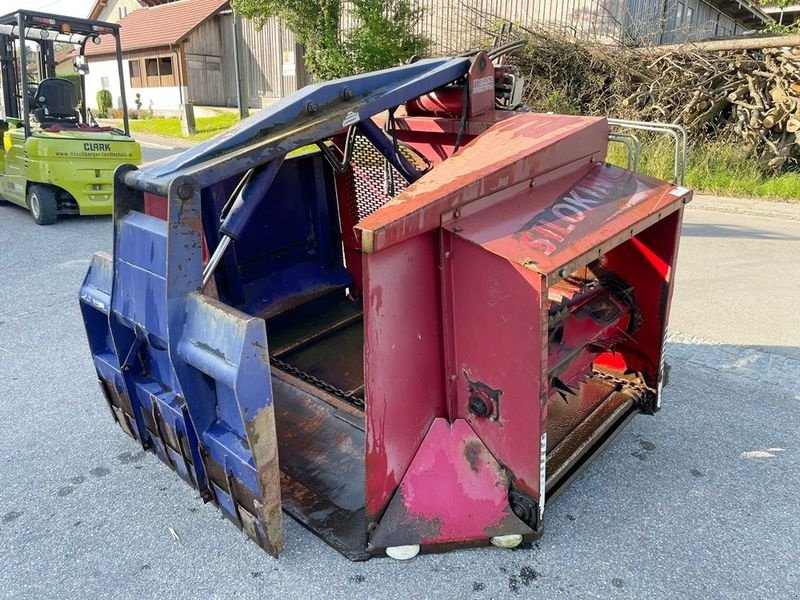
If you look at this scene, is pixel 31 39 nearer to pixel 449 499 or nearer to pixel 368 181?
pixel 368 181

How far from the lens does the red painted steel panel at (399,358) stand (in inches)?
80.4

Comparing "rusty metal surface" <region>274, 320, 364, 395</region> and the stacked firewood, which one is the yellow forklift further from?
the stacked firewood

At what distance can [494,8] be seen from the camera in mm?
12805

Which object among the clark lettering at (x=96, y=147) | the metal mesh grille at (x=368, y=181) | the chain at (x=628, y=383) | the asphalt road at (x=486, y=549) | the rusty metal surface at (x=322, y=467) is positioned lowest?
the asphalt road at (x=486, y=549)

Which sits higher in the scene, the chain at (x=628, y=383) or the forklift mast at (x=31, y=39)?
the forklift mast at (x=31, y=39)

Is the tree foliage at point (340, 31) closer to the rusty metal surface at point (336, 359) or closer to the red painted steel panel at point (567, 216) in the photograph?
the rusty metal surface at point (336, 359)

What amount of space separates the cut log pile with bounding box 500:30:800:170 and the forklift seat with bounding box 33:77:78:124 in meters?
6.94

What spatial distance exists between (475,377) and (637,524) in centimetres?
93

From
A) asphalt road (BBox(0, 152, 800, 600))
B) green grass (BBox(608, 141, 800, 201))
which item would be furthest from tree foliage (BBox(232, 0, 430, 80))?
asphalt road (BBox(0, 152, 800, 600))

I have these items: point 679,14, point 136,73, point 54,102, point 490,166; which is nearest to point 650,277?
point 490,166

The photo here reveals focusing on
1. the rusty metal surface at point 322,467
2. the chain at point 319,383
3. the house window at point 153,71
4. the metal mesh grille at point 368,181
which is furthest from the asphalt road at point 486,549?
the house window at point 153,71

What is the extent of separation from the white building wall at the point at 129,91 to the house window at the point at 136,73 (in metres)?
0.19

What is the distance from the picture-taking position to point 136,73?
23.9m

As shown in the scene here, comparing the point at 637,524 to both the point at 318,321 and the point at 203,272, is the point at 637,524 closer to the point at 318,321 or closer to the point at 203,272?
the point at 203,272
